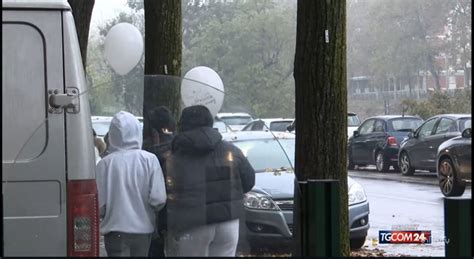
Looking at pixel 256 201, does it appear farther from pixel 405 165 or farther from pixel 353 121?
pixel 353 121

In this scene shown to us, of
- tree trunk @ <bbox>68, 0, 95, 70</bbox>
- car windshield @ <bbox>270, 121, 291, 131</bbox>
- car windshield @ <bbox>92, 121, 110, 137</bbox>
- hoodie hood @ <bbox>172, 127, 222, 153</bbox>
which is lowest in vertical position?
car windshield @ <bbox>270, 121, 291, 131</bbox>

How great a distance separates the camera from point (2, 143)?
5.30 m

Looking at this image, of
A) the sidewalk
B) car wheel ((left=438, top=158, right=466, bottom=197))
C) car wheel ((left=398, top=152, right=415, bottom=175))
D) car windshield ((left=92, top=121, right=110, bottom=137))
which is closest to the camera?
car windshield ((left=92, top=121, right=110, bottom=137))

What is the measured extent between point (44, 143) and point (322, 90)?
341 centimetres

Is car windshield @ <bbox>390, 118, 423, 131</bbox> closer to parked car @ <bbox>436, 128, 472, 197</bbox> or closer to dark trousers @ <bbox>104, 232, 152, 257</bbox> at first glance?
parked car @ <bbox>436, 128, 472, 197</bbox>

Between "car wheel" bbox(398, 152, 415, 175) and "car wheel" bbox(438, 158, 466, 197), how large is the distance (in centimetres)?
608

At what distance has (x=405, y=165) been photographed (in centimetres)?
2489

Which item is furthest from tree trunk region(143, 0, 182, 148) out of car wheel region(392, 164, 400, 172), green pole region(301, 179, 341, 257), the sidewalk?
car wheel region(392, 164, 400, 172)

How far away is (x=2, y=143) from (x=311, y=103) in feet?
11.5

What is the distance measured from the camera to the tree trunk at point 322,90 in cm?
821

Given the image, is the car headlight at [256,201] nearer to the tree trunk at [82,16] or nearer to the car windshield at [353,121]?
the tree trunk at [82,16]

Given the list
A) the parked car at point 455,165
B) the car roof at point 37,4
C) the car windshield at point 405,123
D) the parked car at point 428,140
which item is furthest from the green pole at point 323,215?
the car windshield at point 405,123

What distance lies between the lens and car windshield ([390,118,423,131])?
27.7 m

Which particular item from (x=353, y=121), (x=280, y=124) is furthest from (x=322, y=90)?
(x=353, y=121)
